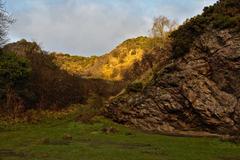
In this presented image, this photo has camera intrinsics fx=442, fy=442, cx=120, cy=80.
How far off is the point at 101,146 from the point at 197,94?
50.4 feet

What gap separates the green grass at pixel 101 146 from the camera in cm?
2661

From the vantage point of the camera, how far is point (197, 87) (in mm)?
43750

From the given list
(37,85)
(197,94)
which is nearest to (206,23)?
(197,94)

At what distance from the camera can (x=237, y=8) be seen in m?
47.6

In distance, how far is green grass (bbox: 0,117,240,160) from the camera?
1048 inches

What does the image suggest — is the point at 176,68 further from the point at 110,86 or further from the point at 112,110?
the point at 110,86

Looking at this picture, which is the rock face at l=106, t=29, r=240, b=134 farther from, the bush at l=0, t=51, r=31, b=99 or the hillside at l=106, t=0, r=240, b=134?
the bush at l=0, t=51, r=31, b=99

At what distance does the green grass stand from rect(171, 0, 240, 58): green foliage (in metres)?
11.3

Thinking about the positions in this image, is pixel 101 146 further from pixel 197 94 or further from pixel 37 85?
pixel 37 85

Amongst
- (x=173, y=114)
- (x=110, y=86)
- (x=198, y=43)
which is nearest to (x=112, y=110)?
(x=173, y=114)

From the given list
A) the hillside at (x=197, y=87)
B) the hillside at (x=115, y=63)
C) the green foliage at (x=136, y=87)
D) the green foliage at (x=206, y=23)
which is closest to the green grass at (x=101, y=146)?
the hillside at (x=197, y=87)

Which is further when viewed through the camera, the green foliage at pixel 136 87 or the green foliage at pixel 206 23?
the green foliage at pixel 136 87

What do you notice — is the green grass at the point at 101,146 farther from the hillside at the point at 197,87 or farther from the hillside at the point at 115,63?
the hillside at the point at 115,63

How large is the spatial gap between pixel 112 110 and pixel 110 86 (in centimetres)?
2798
